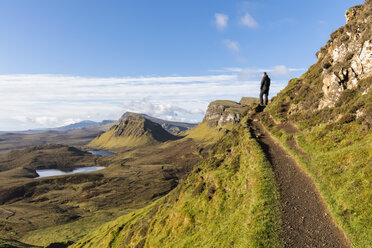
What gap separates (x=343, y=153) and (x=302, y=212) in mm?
9572

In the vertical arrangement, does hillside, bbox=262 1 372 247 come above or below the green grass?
above

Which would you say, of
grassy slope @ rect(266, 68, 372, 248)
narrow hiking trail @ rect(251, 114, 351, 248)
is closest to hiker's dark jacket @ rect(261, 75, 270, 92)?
grassy slope @ rect(266, 68, 372, 248)

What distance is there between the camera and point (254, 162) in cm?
3466

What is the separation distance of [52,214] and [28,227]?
24996 millimetres

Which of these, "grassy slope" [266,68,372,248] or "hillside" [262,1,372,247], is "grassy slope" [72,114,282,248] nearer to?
"grassy slope" [266,68,372,248]

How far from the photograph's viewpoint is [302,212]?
74.5 ft

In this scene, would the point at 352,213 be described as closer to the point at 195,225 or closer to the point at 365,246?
the point at 365,246

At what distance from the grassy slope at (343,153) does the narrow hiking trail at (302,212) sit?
934 millimetres

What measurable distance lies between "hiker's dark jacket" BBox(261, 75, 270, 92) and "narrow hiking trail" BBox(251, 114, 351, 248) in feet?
94.5

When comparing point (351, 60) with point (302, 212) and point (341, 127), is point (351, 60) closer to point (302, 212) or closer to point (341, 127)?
point (341, 127)

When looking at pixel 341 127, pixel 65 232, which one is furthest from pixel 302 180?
pixel 65 232

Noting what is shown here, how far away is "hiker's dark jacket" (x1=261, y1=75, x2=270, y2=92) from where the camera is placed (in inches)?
2195

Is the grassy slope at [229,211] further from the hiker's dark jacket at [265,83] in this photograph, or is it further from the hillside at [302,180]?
the hiker's dark jacket at [265,83]

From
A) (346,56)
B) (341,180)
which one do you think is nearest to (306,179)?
(341,180)
